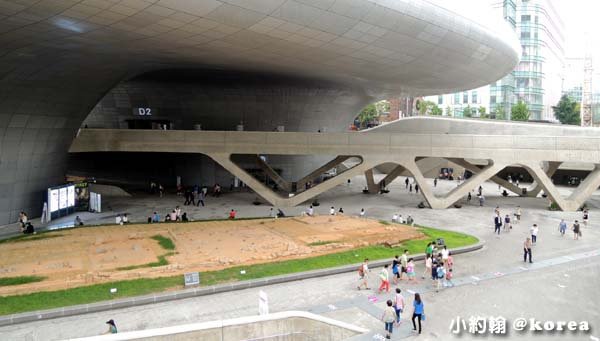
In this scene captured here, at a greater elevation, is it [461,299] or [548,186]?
[548,186]

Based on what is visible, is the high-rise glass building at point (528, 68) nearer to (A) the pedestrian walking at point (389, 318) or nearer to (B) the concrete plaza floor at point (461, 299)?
(B) the concrete plaza floor at point (461, 299)

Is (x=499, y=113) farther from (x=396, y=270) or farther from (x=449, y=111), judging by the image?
(x=396, y=270)

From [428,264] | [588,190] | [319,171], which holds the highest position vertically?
[319,171]

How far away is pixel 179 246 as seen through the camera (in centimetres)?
2005

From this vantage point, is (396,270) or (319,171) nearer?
(396,270)

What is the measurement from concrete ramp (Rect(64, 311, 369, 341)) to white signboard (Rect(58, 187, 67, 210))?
20847 millimetres

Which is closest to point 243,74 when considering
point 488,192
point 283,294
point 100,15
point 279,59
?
point 279,59

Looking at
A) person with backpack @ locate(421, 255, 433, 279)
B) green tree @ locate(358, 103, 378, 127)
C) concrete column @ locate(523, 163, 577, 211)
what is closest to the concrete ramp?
person with backpack @ locate(421, 255, 433, 279)

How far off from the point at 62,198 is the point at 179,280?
53.5 ft

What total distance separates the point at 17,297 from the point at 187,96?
93.3ft

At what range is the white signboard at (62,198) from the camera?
2738cm

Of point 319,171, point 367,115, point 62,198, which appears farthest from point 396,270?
point 367,115

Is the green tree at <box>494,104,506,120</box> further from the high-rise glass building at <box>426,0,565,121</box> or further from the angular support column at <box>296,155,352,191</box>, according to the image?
the angular support column at <box>296,155,352,191</box>

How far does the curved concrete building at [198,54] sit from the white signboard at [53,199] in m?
1.41
